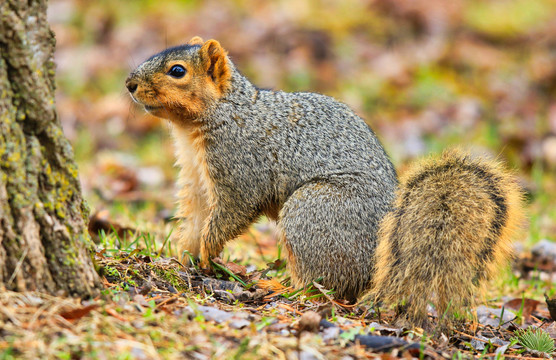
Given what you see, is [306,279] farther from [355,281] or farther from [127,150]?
[127,150]

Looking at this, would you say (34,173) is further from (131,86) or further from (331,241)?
(331,241)

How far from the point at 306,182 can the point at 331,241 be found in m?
0.41

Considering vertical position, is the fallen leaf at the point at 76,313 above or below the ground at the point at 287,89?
below

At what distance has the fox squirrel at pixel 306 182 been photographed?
3057mm

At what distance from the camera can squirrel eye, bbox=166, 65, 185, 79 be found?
11.7ft

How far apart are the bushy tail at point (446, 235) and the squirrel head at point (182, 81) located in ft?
4.27

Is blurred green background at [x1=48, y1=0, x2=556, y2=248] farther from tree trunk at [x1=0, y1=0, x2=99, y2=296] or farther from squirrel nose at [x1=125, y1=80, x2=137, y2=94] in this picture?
tree trunk at [x1=0, y1=0, x2=99, y2=296]

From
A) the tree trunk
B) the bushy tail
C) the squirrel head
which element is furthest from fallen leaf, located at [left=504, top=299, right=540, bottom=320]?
the tree trunk

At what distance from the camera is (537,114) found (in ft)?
26.4

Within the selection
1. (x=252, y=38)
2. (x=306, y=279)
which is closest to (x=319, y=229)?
(x=306, y=279)

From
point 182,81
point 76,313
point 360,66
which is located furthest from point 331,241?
point 360,66

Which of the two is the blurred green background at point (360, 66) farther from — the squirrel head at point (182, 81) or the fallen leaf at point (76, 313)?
the fallen leaf at point (76, 313)

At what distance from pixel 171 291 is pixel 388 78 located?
6.45m

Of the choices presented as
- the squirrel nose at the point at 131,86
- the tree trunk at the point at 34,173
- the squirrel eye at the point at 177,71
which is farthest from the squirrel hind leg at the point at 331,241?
the tree trunk at the point at 34,173
